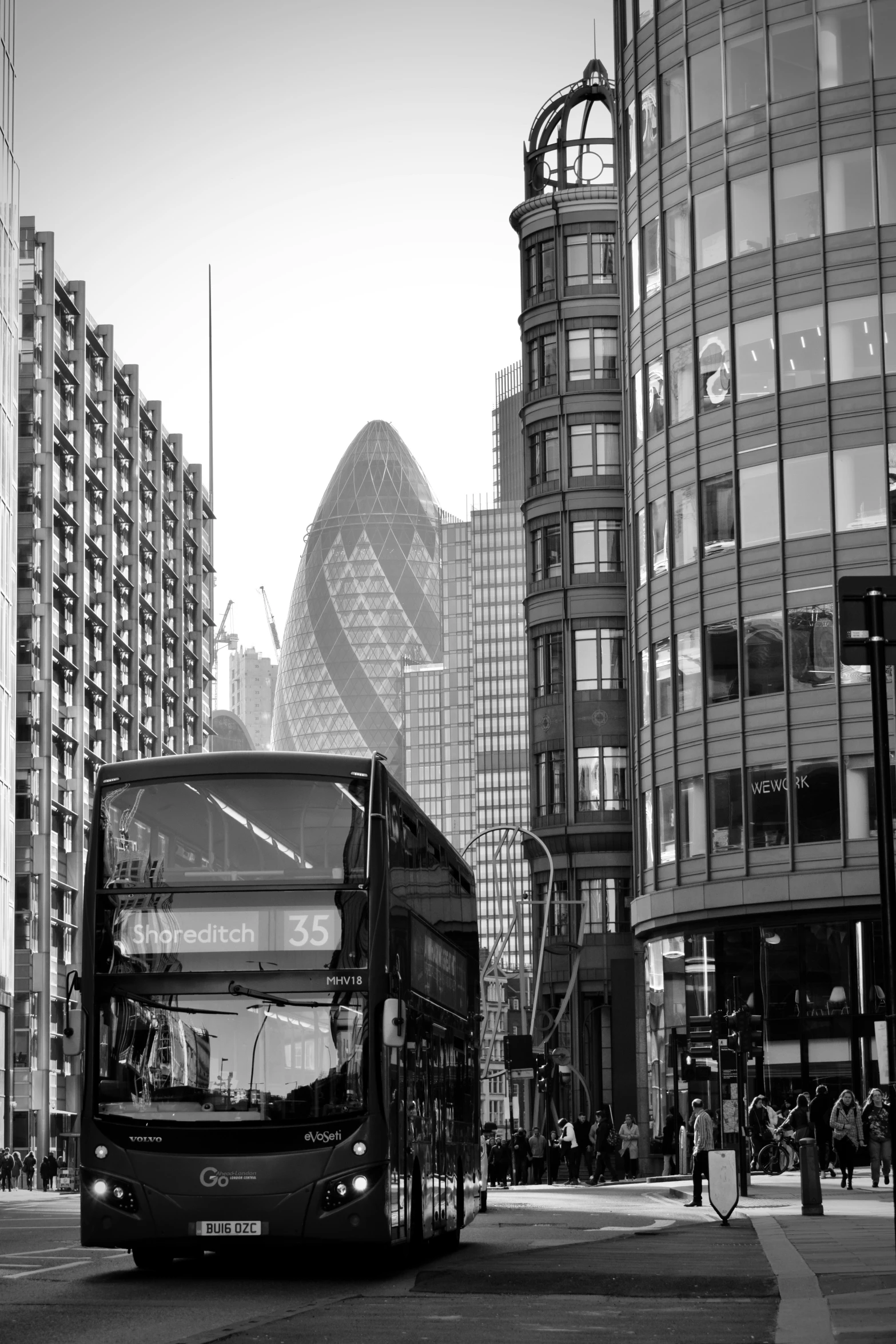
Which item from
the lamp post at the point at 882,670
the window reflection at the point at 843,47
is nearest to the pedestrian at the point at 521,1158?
the window reflection at the point at 843,47

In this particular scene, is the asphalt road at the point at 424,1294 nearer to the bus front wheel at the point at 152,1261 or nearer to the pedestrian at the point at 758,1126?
the bus front wheel at the point at 152,1261

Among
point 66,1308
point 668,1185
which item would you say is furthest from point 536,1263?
point 668,1185

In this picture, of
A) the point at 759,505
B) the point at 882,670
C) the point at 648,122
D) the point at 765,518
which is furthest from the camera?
the point at 648,122

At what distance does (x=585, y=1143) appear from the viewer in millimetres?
55000

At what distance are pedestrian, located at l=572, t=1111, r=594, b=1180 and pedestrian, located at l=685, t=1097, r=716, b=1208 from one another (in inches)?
761

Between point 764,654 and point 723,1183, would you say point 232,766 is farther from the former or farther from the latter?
point 764,654

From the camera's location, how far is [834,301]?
157 feet

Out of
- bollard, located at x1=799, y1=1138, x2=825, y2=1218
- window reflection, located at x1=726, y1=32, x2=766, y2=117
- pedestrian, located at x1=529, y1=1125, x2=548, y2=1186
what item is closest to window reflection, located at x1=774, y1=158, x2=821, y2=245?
window reflection, located at x1=726, y1=32, x2=766, y2=117

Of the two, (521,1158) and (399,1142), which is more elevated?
(399,1142)

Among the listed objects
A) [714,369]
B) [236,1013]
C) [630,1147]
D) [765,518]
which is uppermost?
[714,369]

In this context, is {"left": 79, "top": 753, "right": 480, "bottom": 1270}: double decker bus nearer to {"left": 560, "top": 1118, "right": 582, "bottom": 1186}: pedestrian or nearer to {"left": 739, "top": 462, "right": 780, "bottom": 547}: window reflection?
{"left": 560, "top": 1118, "right": 582, "bottom": 1186}: pedestrian

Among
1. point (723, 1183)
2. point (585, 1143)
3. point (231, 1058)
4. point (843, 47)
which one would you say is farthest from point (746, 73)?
point (231, 1058)

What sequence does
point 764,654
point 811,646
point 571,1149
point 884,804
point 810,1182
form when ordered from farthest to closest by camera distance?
point 764,654, point 811,646, point 571,1149, point 810,1182, point 884,804

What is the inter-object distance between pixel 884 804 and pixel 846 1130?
Answer: 65.6ft
